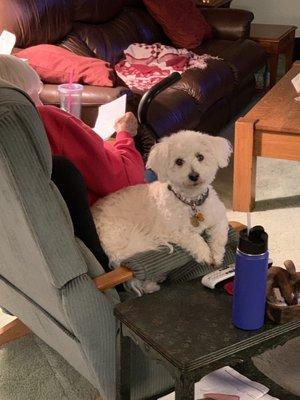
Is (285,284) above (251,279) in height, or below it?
below

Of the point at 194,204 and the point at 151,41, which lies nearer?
the point at 194,204

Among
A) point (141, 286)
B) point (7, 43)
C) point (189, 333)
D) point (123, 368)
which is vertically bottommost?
point (123, 368)

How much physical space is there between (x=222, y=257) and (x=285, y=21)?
15.4ft

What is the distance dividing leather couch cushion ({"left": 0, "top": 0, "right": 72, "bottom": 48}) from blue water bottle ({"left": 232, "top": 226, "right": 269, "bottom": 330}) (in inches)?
96.5

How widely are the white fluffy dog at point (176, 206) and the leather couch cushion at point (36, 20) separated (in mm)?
1826

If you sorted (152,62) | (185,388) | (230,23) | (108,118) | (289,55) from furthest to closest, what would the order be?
(289,55) → (230,23) → (152,62) → (108,118) → (185,388)

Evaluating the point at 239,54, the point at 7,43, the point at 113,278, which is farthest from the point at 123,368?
the point at 239,54

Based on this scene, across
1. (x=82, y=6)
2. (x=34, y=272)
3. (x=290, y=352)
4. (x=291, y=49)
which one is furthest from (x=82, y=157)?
(x=291, y=49)

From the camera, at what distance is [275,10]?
19.7 ft

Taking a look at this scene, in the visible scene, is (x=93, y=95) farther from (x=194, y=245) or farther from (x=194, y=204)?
(x=194, y=245)

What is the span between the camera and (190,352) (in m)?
1.29

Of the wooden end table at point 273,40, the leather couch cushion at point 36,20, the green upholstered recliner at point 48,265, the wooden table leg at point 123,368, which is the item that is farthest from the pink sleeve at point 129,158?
the wooden end table at point 273,40

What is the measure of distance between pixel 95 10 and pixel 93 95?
1340 millimetres

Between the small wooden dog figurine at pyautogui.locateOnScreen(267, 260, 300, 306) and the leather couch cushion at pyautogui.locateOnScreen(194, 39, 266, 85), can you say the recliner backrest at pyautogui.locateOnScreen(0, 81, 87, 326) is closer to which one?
the small wooden dog figurine at pyautogui.locateOnScreen(267, 260, 300, 306)
